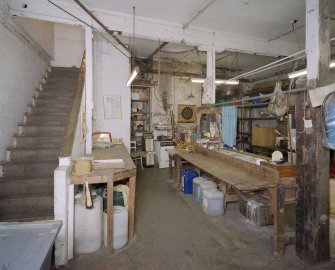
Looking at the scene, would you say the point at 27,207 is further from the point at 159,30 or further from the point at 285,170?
the point at 159,30

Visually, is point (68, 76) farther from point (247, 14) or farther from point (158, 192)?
point (247, 14)

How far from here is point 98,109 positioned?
6.55 metres

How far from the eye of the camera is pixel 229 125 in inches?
208

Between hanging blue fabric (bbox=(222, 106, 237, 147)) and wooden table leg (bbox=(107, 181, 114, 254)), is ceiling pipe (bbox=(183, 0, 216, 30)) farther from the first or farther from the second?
wooden table leg (bbox=(107, 181, 114, 254))

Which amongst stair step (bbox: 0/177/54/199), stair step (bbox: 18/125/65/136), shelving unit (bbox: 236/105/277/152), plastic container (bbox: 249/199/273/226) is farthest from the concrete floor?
shelving unit (bbox: 236/105/277/152)

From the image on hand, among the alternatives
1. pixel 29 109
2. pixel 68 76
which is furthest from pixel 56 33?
pixel 29 109

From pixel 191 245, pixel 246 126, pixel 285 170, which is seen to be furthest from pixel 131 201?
pixel 246 126

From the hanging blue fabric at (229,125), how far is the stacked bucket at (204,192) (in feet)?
3.60

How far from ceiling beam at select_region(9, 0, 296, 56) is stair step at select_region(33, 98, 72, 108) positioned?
6.14 ft

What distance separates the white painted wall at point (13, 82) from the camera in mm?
4012

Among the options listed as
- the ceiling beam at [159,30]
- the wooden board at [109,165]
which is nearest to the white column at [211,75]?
the ceiling beam at [159,30]

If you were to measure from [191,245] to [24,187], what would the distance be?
2.71m

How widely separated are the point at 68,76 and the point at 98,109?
4.74ft

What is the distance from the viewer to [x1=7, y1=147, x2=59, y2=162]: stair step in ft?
13.4
